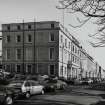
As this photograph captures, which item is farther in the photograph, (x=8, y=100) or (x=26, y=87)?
(x=26, y=87)

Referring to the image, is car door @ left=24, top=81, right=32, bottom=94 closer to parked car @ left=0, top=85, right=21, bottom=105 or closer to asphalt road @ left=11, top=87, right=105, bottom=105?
asphalt road @ left=11, top=87, right=105, bottom=105

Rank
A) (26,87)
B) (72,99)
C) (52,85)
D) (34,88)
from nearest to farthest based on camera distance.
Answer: (26,87) → (72,99) → (34,88) → (52,85)

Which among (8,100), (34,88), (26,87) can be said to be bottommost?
(8,100)

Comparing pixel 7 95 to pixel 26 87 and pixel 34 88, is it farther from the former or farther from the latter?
pixel 34 88

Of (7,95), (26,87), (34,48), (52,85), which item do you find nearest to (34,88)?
(26,87)

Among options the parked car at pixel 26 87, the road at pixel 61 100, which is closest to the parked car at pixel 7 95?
the road at pixel 61 100

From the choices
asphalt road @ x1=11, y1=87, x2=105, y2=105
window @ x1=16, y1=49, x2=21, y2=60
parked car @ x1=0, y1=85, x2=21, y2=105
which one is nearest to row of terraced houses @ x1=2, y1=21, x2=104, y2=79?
window @ x1=16, y1=49, x2=21, y2=60

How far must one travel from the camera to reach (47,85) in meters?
31.5

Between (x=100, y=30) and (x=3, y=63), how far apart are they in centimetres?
5769

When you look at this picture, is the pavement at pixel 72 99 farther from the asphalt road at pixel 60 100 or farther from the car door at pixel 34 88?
the car door at pixel 34 88

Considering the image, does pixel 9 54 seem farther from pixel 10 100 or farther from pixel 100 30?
pixel 100 30

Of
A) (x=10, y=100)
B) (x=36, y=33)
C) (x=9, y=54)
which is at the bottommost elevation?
(x=10, y=100)

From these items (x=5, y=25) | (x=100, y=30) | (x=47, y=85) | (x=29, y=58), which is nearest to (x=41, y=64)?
(x=29, y=58)

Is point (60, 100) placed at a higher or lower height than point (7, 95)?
lower
